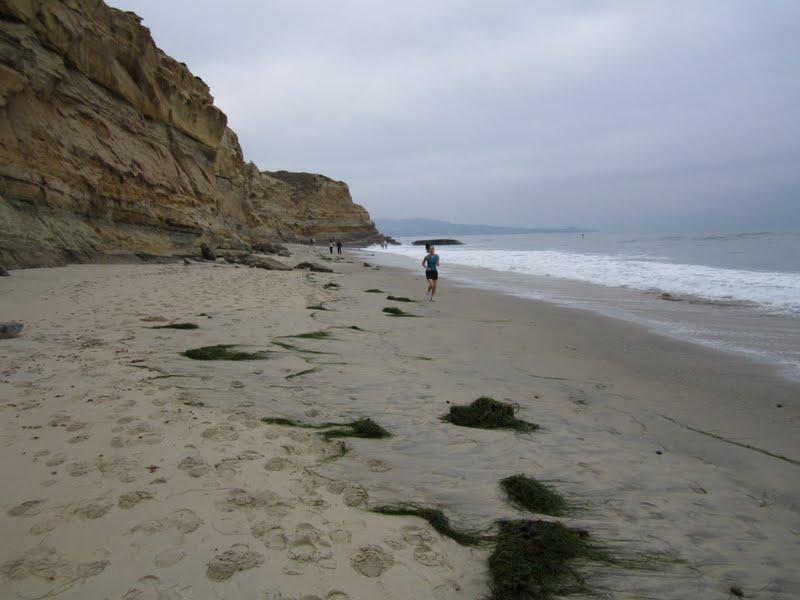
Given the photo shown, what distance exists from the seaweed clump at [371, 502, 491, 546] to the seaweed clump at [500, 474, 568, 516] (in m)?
0.47

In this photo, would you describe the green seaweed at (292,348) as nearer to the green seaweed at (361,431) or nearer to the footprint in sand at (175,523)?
the green seaweed at (361,431)

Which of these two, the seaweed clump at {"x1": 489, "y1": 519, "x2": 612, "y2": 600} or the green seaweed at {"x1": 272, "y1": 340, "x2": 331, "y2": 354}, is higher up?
the green seaweed at {"x1": 272, "y1": 340, "x2": 331, "y2": 354}

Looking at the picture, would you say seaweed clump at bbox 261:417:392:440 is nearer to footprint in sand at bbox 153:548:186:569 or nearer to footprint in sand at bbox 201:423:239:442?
footprint in sand at bbox 201:423:239:442

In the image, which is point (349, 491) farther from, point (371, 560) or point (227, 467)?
point (227, 467)

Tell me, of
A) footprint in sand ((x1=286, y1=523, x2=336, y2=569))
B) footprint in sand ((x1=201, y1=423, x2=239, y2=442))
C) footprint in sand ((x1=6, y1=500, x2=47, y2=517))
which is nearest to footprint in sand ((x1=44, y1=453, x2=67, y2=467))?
footprint in sand ((x1=6, y1=500, x2=47, y2=517))

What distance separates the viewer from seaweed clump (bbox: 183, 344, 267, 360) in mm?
5117

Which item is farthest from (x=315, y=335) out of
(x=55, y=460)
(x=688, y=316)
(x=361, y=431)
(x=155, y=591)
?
(x=688, y=316)

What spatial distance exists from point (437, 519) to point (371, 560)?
494 millimetres

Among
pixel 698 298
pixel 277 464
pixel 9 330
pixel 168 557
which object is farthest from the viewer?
pixel 698 298

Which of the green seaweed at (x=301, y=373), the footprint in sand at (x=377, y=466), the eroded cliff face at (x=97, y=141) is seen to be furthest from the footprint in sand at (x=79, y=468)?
the eroded cliff face at (x=97, y=141)

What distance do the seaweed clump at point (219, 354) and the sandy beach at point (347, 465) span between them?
0.16m

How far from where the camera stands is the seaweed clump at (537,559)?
6.66 feet

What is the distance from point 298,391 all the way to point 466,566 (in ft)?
8.53

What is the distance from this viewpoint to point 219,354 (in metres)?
5.25
